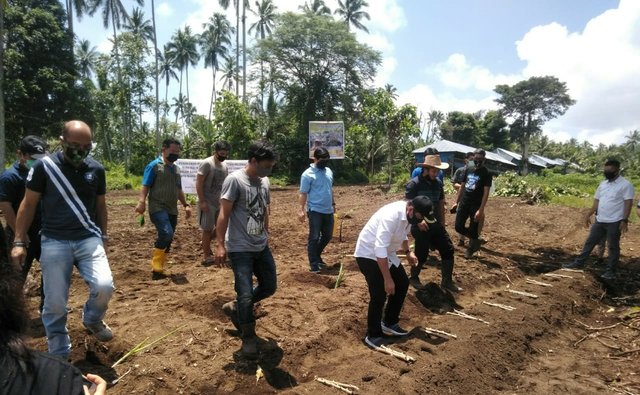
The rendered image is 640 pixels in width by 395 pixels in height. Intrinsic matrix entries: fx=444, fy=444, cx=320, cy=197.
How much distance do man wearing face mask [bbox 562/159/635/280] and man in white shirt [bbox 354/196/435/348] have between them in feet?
15.0

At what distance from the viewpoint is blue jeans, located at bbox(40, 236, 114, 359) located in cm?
325

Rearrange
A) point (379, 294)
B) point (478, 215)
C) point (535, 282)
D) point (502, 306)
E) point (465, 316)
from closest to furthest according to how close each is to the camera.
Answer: point (379, 294)
point (465, 316)
point (502, 306)
point (535, 282)
point (478, 215)

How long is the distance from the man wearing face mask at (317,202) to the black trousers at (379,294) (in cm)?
212

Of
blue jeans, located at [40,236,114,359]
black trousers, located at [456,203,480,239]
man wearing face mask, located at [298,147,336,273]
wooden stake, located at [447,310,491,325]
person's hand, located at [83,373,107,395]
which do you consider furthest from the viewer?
black trousers, located at [456,203,480,239]

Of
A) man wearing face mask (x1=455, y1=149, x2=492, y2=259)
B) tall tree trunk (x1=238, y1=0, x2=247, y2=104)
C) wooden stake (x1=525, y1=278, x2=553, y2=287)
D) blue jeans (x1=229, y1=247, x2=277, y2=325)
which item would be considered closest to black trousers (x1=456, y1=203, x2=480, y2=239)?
man wearing face mask (x1=455, y1=149, x2=492, y2=259)

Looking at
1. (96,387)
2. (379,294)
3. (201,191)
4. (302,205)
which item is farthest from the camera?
(302,205)

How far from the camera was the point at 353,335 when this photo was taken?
477 centimetres

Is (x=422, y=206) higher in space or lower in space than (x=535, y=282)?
higher

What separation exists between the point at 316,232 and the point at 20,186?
374 centimetres

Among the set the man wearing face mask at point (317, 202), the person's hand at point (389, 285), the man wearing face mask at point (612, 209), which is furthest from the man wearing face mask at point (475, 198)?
the person's hand at point (389, 285)

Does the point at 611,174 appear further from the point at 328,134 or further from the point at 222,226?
the point at 328,134

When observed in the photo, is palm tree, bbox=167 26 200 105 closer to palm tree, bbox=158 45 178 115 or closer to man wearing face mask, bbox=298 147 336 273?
palm tree, bbox=158 45 178 115

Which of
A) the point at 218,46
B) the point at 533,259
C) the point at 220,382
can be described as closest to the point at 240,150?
the point at 533,259

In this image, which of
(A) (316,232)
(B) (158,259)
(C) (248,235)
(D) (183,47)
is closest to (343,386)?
(C) (248,235)
